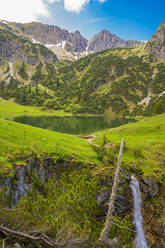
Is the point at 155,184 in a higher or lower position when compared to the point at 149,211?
higher

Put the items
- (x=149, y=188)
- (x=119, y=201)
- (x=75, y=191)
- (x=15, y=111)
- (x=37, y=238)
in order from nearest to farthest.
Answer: (x=37, y=238) → (x=75, y=191) → (x=119, y=201) → (x=149, y=188) → (x=15, y=111)

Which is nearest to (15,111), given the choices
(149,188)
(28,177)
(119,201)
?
(28,177)

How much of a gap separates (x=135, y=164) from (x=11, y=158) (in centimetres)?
1967

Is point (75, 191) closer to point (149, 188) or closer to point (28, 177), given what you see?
point (28, 177)

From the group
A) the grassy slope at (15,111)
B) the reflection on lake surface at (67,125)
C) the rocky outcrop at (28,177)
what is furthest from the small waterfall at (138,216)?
the grassy slope at (15,111)

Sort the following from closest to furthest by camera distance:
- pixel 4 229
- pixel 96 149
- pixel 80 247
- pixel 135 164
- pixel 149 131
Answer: pixel 4 229 < pixel 80 247 < pixel 135 164 < pixel 96 149 < pixel 149 131

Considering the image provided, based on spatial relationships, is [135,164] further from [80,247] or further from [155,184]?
[80,247]

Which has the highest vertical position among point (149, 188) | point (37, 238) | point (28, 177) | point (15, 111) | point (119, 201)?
point (15, 111)

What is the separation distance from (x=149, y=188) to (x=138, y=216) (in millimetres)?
4964

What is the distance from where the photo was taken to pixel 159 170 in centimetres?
2655

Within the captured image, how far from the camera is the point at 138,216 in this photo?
64.5 ft

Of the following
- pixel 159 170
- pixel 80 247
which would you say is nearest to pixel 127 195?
pixel 159 170

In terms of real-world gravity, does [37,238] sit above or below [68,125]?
above

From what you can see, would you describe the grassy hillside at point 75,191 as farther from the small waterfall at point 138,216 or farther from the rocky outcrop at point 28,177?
the small waterfall at point 138,216
